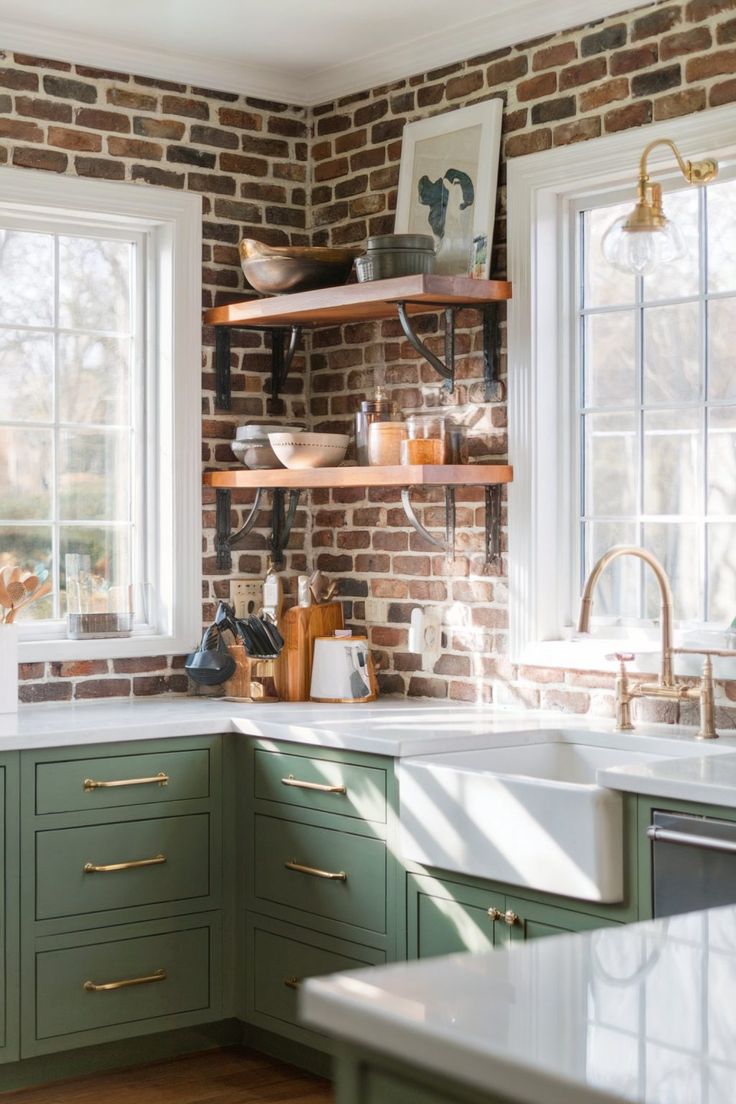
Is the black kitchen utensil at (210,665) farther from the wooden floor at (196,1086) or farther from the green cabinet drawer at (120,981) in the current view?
the wooden floor at (196,1086)

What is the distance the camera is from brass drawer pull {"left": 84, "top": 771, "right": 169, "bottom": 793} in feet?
12.0

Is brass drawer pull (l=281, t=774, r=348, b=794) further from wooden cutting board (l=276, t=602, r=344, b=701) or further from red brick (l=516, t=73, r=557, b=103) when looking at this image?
red brick (l=516, t=73, r=557, b=103)

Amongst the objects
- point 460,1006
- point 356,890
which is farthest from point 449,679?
point 460,1006

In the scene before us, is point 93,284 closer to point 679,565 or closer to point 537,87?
point 537,87

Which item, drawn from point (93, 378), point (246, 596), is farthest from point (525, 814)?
point (93, 378)

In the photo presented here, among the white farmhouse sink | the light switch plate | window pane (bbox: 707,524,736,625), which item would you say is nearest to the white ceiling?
window pane (bbox: 707,524,736,625)

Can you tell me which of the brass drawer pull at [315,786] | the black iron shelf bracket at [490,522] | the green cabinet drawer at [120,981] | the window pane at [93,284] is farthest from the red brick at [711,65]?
the green cabinet drawer at [120,981]

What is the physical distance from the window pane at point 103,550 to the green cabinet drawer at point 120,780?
753 mm

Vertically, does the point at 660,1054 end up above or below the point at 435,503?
below

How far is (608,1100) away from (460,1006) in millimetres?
240

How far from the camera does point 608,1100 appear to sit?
107 cm

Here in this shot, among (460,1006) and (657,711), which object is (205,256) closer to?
(657,711)

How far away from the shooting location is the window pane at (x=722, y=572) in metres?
3.58

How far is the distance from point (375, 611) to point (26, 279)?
145cm
